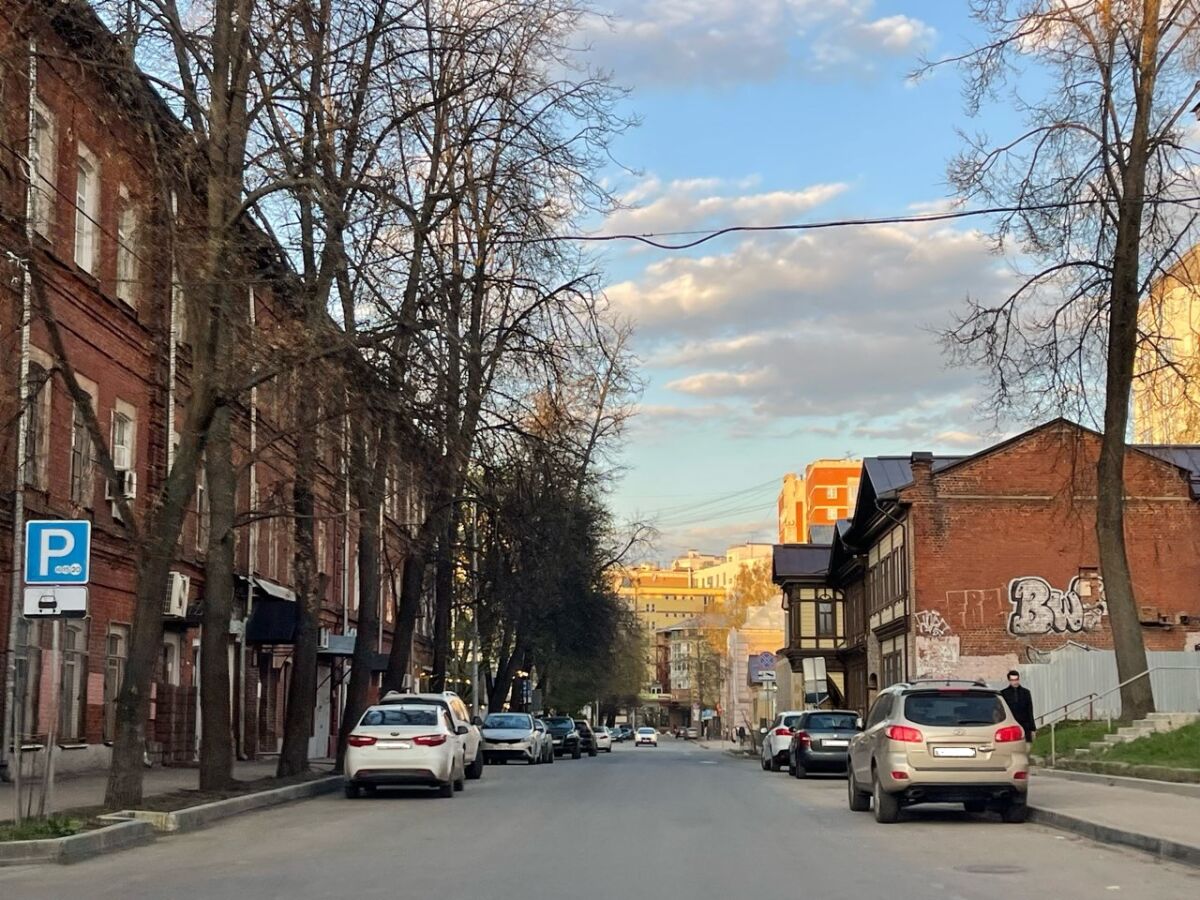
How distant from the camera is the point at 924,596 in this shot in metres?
45.0

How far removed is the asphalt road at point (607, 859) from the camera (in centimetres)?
1141

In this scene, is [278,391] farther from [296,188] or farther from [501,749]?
[501,749]

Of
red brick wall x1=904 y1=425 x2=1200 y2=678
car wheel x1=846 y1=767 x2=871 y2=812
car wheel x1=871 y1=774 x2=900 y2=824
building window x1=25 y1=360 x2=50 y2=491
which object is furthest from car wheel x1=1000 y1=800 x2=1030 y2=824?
red brick wall x1=904 y1=425 x2=1200 y2=678

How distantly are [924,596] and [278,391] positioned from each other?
29.5 meters

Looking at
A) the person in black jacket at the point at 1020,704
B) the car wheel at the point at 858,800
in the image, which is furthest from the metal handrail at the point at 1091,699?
the car wheel at the point at 858,800

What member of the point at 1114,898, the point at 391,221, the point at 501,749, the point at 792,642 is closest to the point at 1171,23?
→ the point at 391,221

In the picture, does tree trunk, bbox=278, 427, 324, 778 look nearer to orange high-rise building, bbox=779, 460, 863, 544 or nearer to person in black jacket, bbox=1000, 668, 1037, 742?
person in black jacket, bbox=1000, 668, 1037, 742

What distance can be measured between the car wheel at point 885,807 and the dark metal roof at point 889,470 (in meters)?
31.5

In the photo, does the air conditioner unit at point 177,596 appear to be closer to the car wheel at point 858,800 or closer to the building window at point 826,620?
the car wheel at point 858,800

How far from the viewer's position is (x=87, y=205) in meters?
26.4

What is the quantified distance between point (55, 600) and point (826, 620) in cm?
5802

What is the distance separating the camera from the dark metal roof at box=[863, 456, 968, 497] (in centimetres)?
4969

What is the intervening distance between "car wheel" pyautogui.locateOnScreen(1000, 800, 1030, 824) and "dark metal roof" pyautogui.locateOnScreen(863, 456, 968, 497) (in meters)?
31.0

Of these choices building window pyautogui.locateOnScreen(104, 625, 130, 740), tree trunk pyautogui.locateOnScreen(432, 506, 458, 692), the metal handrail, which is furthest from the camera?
tree trunk pyautogui.locateOnScreen(432, 506, 458, 692)
